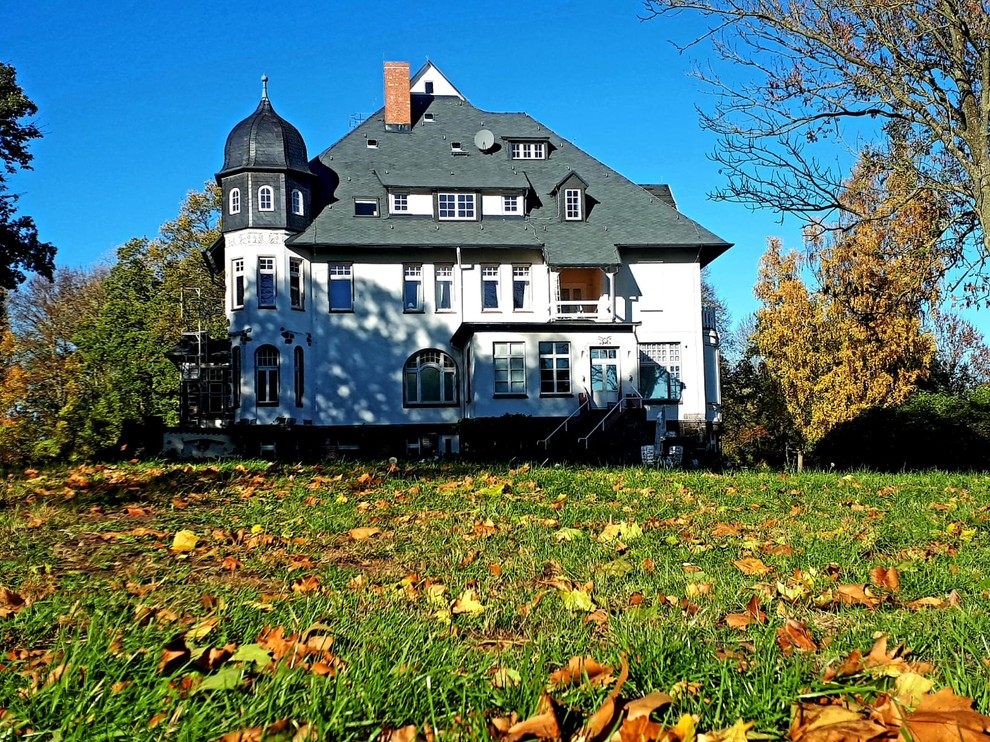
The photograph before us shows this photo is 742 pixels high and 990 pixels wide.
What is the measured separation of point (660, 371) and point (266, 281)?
1472 cm

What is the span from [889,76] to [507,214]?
22.2 m

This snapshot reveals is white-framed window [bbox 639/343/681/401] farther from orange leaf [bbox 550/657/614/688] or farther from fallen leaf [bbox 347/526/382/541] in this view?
orange leaf [bbox 550/657/614/688]

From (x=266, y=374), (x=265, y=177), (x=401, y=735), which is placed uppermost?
(x=265, y=177)

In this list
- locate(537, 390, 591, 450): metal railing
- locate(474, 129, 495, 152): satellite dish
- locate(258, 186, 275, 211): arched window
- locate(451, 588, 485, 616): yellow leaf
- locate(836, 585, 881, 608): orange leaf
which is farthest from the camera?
locate(474, 129, 495, 152): satellite dish

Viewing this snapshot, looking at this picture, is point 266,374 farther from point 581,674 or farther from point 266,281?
point 581,674

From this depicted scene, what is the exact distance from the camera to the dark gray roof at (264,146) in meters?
32.5

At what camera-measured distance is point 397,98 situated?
3697 cm

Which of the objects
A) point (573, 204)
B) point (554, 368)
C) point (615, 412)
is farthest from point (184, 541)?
point (573, 204)

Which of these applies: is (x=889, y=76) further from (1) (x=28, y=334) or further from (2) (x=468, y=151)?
(1) (x=28, y=334)

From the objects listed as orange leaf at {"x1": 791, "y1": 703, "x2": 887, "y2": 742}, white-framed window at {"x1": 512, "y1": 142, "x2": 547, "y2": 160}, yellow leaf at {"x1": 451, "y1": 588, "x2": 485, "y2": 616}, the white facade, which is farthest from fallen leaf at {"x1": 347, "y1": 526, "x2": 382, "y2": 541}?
white-framed window at {"x1": 512, "y1": 142, "x2": 547, "y2": 160}

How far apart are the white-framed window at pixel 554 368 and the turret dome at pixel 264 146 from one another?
11.2m

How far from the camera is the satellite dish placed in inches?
1412

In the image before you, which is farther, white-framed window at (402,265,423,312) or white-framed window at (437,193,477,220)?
white-framed window at (437,193,477,220)

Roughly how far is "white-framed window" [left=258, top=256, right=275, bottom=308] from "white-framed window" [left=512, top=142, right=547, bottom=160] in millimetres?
11048
